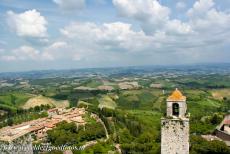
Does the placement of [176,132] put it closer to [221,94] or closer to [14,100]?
[14,100]

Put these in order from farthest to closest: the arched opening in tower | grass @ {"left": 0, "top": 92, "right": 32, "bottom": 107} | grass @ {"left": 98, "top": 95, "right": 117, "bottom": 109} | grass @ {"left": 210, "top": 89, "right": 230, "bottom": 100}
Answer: grass @ {"left": 210, "top": 89, "right": 230, "bottom": 100} < grass @ {"left": 0, "top": 92, "right": 32, "bottom": 107} < grass @ {"left": 98, "top": 95, "right": 117, "bottom": 109} < the arched opening in tower

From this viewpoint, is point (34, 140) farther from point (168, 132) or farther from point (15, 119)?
point (168, 132)

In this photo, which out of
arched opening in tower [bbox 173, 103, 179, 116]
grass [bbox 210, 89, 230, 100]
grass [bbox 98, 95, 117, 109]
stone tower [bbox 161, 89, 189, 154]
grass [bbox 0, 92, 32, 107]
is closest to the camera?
stone tower [bbox 161, 89, 189, 154]

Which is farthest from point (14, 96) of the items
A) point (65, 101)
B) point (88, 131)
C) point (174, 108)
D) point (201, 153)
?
point (174, 108)

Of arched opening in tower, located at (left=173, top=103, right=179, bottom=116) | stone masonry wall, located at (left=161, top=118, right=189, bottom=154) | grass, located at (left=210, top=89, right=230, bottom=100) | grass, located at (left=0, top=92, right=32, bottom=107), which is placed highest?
arched opening in tower, located at (left=173, top=103, right=179, bottom=116)

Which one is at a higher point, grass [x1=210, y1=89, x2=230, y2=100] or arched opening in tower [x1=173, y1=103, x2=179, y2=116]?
arched opening in tower [x1=173, y1=103, x2=179, y2=116]

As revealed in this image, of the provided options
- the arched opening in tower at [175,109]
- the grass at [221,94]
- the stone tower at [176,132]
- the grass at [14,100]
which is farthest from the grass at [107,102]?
the stone tower at [176,132]

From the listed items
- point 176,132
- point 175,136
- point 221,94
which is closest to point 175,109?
point 176,132

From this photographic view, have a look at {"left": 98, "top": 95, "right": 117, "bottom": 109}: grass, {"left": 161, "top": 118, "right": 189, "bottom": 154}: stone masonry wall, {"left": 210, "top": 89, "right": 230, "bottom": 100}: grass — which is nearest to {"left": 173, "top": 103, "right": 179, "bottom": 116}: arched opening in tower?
{"left": 161, "top": 118, "right": 189, "bottom": 154}: stone masonry wall

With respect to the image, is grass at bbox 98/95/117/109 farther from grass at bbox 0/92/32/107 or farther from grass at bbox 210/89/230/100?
grass at bbox 210/89/230/100

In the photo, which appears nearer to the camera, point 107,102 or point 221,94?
point 107,102
